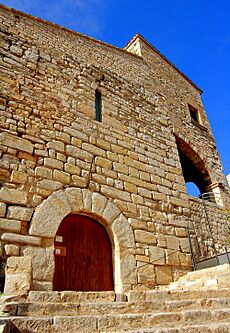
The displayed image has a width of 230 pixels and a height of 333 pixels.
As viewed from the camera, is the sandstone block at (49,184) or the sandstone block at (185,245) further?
the sandstone block at (185,245)

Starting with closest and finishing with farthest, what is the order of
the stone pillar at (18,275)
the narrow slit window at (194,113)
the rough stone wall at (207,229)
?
the stone pillar at (18,275) < the rough stone wall at (207,229) < the narrow slit window at (194,113)

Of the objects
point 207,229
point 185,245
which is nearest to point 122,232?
point 185,245

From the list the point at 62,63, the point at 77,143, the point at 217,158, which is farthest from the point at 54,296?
the point at 217,158

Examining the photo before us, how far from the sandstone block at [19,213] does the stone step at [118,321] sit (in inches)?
72.6

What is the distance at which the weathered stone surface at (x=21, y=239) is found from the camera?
3580 millimetres

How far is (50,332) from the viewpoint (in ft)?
6.81

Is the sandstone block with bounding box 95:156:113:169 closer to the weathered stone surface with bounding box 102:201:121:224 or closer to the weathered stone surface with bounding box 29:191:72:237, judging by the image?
the weathered stone surface with bounding box 102:201:121:224

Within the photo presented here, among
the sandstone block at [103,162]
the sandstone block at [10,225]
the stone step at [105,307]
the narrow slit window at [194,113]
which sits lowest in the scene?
the stone step at [105,307]

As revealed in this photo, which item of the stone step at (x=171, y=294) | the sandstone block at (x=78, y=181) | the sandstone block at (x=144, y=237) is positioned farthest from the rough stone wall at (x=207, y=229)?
the sandstone block at (x=78, y=181)

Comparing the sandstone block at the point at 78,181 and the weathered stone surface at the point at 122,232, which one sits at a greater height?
the sandstone block at the point at 78,181

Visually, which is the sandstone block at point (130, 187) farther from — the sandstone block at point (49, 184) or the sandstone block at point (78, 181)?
the sandstone block at point (49, 184)

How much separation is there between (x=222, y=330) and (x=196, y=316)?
0.32 meters

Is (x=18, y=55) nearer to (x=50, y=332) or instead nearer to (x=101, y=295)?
(x=101, y=295)

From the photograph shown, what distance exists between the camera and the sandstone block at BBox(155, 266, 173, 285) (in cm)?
484
